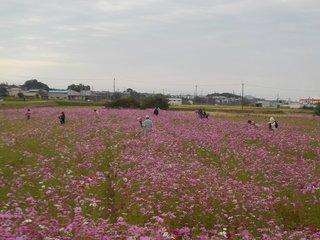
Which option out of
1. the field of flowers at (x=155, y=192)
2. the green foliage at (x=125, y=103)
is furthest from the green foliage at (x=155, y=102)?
the field of flowers at (x=155, y=192)

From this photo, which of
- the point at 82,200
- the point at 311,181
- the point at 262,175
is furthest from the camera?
the point at 262,175

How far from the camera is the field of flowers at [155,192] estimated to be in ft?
27.3

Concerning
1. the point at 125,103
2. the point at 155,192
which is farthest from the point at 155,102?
the point at 155,192

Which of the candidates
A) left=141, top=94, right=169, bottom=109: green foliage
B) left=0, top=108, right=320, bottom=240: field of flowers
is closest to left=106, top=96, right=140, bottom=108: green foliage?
left=141, top=94, right=169, bottom=109: green foliage

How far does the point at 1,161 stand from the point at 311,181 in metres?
12.0

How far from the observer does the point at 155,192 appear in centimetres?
1371

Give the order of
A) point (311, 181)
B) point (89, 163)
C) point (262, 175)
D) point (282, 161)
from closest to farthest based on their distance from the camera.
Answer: point (311, 181) < point (262, 175) < point (89, 163) < point (282, 161)

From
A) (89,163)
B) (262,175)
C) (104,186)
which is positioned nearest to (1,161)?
(89,163)

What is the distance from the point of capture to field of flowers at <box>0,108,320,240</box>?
8.31 meters

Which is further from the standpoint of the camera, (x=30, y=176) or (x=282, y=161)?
(x=282, y=161)

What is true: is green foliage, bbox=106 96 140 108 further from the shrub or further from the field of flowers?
the field of flowers

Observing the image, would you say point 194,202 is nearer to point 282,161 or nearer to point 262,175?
point 262,175

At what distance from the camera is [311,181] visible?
54.9 ft

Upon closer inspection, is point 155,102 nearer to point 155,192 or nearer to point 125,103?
point 125,103
